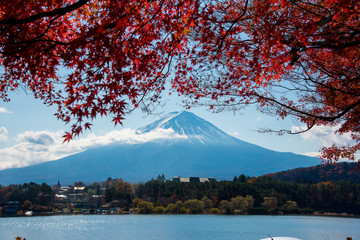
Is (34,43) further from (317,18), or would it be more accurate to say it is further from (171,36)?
(317,18)

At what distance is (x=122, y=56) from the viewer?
15.8ft

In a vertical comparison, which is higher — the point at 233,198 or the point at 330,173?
the point at 330,173

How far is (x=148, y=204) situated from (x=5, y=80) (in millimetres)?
44693

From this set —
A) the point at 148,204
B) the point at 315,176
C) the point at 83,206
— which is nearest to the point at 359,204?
the point at 315,176

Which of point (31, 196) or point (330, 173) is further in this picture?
point (330, 173)

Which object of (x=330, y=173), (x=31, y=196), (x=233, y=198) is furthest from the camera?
(x=330, y=173)

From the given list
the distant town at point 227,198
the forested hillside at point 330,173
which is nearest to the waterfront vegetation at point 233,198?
the distant town at point 227,198

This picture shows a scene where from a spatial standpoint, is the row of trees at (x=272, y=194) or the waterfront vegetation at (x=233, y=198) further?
the row of trees at (x=272, y=194)

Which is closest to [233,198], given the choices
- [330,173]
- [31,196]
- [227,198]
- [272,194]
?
[227,198]

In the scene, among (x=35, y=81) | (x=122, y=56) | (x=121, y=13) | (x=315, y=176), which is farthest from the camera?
(x=315, y=176)

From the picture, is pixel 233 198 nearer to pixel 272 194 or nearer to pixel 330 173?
pixel 272 194

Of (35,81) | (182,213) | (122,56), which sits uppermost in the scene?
(35,81)

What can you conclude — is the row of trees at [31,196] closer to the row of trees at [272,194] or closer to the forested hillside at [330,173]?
the row of trees at [272,194]

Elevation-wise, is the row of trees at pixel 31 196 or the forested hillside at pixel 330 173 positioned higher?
the forested hillside at pixel 330 173
